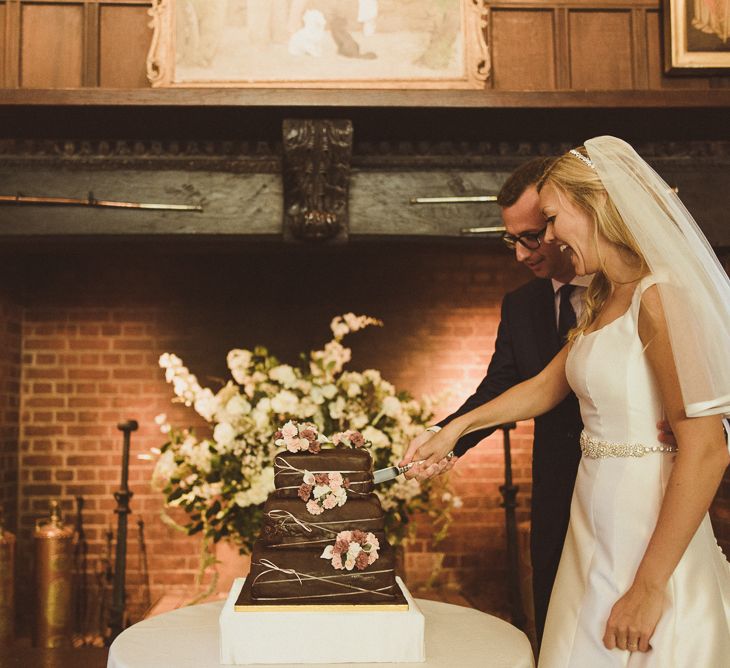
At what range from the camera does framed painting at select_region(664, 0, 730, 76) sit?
12.6 feet

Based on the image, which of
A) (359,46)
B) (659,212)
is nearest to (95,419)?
(359,46)

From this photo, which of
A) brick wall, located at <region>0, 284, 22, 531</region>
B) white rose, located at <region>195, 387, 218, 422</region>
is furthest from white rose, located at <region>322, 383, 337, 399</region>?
brick wall, located at <region>0, 284, 22, 531</region>

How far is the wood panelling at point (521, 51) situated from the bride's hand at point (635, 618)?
2.92 metres

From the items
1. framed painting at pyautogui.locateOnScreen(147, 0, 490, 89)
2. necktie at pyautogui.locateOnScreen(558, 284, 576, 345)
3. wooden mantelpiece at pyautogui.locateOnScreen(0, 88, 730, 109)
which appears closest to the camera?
necktie at pyautogui.locateOnScreen(558, 284, 576, 345)

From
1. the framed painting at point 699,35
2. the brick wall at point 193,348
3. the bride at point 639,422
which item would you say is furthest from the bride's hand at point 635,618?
the brick wall at point 193,348

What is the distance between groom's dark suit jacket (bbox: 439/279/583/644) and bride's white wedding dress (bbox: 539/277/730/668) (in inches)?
20.4

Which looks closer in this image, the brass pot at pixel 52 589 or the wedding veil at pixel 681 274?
the wedding veil at pixel 681 274

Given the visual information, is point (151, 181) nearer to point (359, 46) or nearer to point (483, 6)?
point (359, 46)

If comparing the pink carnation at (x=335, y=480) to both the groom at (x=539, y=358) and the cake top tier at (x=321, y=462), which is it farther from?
the groom at (x=539, y=358)

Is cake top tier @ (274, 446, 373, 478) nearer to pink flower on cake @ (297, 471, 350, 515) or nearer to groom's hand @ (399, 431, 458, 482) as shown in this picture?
pink flower on cake @ (297, 471, 350, 515)

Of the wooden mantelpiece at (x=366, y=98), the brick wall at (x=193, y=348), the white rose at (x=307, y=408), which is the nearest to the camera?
the white rose at (x=307, y=408)

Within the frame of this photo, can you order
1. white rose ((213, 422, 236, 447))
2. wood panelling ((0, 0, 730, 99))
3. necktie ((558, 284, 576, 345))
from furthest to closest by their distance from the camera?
wood panelling ((0, 0, 730, 99))
white rose ((213, 422, 236, 447))
necktie ((558, 284, 576, 345))

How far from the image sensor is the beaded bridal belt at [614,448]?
5.56 feet

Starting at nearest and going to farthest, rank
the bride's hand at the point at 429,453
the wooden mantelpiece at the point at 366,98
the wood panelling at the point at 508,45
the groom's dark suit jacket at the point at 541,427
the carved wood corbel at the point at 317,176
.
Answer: the bride's hand at the point at 429,453, the groom's dark suit jacket at the point at 541,427, the wooden mantelpiece at the point at 366,98, the carved wood corbel at the point at 317,176, the wood panelling at the point at 508,45
